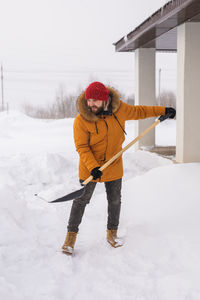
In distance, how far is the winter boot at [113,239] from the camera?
3049 millimetres

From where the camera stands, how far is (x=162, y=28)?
19.7ft

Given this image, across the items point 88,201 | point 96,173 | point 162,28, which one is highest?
point 162,28

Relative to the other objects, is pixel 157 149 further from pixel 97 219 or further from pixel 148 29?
pixel 97 219

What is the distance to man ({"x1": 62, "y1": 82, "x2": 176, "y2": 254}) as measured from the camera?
8.87 feet

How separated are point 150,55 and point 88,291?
6.87 metres

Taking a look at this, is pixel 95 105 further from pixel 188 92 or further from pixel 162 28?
pixel 162 28

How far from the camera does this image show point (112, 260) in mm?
2781

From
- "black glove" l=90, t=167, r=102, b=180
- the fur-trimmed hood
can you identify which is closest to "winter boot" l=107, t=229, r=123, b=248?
"black glove" l=90, t=167, r=102, b=180

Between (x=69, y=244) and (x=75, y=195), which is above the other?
(x=75, y=195)


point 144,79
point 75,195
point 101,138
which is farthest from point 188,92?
point 75,195

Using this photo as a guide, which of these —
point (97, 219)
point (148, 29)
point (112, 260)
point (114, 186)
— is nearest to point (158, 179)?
point (97, 219)

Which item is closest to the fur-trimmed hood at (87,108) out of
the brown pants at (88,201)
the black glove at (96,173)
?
the black glove at (96,173)

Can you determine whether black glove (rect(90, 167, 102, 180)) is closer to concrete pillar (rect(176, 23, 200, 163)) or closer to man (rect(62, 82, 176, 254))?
man (rect(62, 82, 176, 254))

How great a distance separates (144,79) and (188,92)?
9.67 ft
